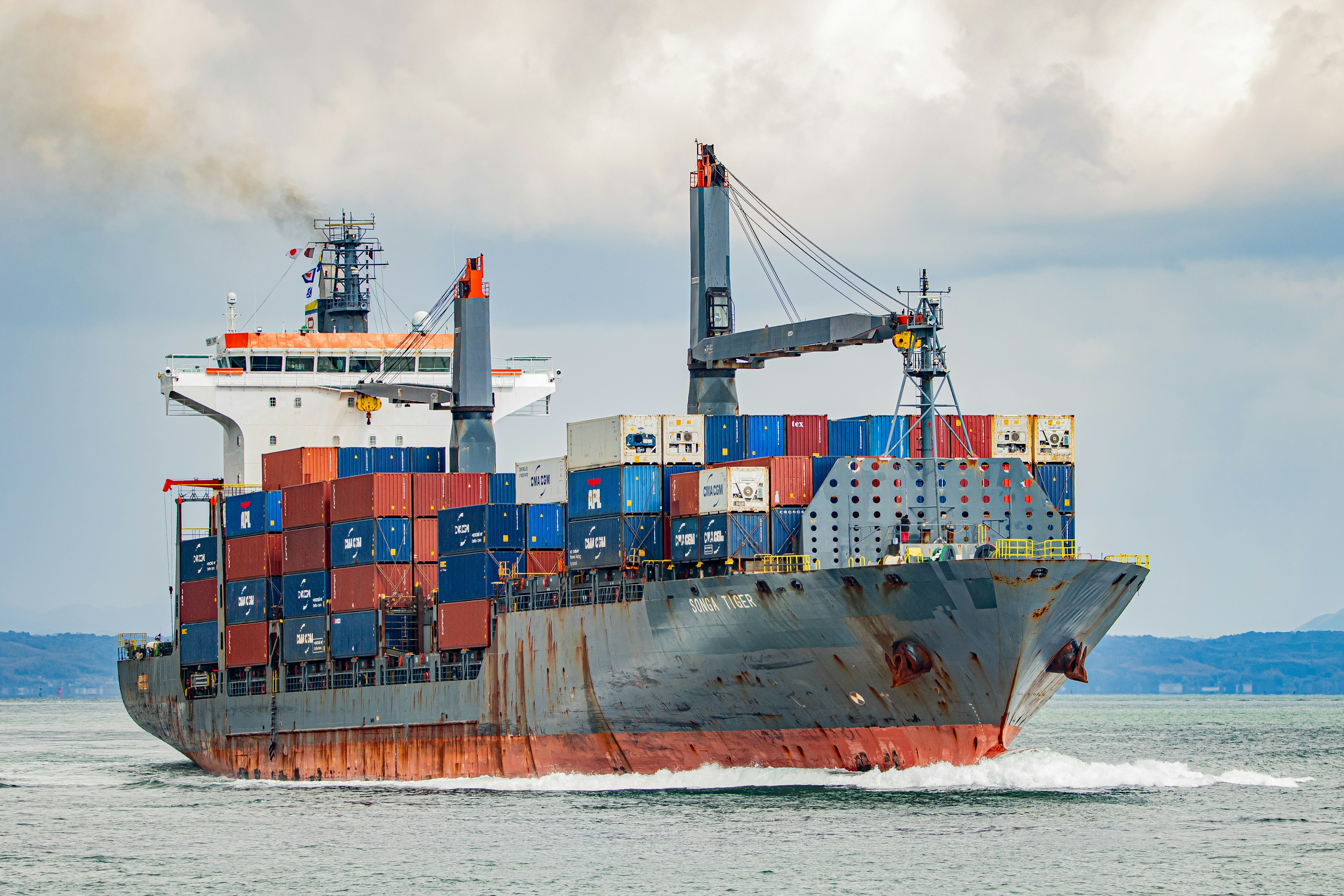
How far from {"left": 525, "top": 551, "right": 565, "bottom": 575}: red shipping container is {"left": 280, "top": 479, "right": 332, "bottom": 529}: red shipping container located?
7.29 meters

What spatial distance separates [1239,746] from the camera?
74000 mm

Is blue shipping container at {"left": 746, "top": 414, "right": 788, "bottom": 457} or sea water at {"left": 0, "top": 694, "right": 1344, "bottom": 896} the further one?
blue shipping container at {"left": 746, "top": 414, "right": 788, "bottom": 457}

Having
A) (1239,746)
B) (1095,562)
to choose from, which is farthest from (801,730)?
(1239,746)

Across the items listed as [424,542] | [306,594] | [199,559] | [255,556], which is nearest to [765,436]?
[424,542]

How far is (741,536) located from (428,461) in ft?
55.3

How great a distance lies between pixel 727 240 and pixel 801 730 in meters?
17.2

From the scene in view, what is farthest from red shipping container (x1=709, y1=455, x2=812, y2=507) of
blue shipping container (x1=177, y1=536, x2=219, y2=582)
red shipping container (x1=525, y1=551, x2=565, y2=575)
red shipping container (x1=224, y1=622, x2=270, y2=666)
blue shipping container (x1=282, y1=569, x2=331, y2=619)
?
blue shipping container (x1=177, y1=536, x2=219, y2=582)

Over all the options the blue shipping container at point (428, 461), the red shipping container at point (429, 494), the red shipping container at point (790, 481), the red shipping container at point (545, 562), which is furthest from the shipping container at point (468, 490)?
the red shipping container at point (790, 481)

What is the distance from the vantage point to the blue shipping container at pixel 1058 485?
4331cm

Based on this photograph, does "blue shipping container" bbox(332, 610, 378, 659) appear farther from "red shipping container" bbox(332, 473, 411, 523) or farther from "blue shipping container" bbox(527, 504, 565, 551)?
"blue shipping container" bbox(527, 504, 565, 551)

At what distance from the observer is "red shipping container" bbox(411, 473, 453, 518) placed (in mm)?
49594

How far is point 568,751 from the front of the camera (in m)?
45.7

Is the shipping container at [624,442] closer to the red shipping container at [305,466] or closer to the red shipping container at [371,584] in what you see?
the red shipping container at [371,584]

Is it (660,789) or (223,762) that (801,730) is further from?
(223,762)
